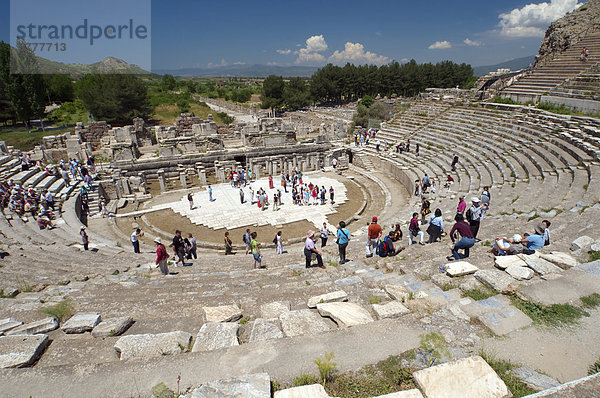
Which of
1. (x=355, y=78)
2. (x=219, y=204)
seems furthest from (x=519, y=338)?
(x=355, y=78)

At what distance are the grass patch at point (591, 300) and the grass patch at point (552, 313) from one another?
0.73 ft

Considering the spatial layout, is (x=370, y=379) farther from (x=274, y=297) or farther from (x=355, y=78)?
(x=355, y=78)

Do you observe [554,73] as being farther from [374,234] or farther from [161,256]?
[161,256]

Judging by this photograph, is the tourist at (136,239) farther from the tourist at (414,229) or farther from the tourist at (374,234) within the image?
the tourist at (414,229)

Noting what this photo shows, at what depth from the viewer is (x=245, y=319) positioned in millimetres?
5070

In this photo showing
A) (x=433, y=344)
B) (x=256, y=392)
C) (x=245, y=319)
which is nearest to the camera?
(x=256, y=392)

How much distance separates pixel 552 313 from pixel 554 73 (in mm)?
30698

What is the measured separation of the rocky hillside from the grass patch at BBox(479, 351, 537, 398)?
38.6 meters

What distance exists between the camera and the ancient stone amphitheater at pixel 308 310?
3.36m

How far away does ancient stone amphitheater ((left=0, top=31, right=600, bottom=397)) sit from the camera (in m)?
3.36

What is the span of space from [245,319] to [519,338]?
3.86 meters

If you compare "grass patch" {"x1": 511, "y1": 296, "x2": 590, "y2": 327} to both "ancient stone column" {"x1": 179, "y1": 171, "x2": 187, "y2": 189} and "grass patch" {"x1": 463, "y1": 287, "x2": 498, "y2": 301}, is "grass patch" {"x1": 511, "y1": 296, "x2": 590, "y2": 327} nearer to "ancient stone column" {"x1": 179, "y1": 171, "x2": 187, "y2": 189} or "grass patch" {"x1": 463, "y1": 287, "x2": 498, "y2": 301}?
"grass patch" {"x1": 463, "y1": 287, "x2": 498, "y2": 301}

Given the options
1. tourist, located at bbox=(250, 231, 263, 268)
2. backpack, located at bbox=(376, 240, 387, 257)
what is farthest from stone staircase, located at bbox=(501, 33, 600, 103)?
tourist, located at bbox=(250, 231, 263, 268)

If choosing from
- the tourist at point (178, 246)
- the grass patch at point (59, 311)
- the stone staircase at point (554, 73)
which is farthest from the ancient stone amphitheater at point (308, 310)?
the stone staircase at point (554, 73)
